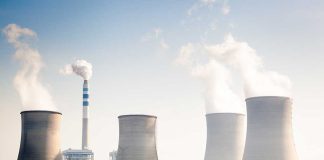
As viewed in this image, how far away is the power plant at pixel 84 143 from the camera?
125 ft

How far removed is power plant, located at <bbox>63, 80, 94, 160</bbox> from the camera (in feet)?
125

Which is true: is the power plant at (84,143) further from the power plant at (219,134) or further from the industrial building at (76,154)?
the power plant at (219,134)

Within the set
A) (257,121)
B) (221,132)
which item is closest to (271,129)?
(257,121)

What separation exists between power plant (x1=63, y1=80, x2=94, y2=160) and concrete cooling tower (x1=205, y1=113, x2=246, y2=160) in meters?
11.6

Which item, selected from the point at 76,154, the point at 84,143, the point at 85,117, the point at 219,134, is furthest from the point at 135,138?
the point at 85,117

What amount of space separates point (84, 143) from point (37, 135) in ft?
45.8

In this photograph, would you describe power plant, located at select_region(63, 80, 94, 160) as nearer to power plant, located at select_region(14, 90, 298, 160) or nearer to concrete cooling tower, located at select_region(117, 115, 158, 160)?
power plant, located at select_region(14, 90, 298, 160)

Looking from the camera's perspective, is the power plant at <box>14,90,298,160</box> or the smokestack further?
the smokestack

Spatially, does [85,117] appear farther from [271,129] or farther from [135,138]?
[271,129]

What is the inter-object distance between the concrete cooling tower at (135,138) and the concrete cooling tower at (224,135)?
5.89 m

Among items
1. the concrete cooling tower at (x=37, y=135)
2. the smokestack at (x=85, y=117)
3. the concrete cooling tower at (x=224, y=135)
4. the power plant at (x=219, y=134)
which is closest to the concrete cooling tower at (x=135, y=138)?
the power plant at (x=219, y=134)

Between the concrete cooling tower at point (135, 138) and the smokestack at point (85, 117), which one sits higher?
the smokestack at point (85, 117)

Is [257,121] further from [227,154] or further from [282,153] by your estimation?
[227,154]

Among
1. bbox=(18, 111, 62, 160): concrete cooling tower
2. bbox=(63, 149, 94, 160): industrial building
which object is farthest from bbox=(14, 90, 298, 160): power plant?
bbox=(63, 149, 94, 160): industrial building
